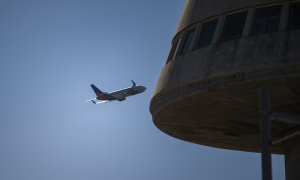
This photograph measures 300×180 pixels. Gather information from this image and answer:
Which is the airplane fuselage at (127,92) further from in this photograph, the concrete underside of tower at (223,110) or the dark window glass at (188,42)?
the dark window glass at (188,42)

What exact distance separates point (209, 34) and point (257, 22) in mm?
1993

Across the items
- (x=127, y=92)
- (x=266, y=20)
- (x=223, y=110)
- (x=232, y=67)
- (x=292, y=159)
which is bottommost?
(x=292, y=159)

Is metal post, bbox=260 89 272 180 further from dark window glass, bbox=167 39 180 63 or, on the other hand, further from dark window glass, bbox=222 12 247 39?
dark window glass, bbox=167 39 180 63

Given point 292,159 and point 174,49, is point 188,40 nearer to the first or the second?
point 174,49

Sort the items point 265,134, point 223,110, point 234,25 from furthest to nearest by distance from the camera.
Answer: point 223,110 → point 234,25 → point 265,134

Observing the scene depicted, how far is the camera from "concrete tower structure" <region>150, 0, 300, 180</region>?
1934cm

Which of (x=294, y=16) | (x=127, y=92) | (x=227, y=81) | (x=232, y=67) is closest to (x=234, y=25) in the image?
(x=232, y=67)

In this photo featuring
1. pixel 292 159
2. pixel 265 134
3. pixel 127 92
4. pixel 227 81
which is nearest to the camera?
pixel 265 134

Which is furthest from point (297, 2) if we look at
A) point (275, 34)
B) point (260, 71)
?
point (260, 71)

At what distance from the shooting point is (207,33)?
21.9 metres

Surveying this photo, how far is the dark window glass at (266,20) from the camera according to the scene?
20266 mm

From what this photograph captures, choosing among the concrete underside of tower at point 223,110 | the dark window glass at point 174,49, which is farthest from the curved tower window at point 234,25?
the dark window glass at point 174,49

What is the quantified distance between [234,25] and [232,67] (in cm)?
203

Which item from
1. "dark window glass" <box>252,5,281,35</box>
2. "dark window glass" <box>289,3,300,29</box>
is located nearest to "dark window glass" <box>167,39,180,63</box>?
"dark window glass" <box>252,5,281,35</box>
